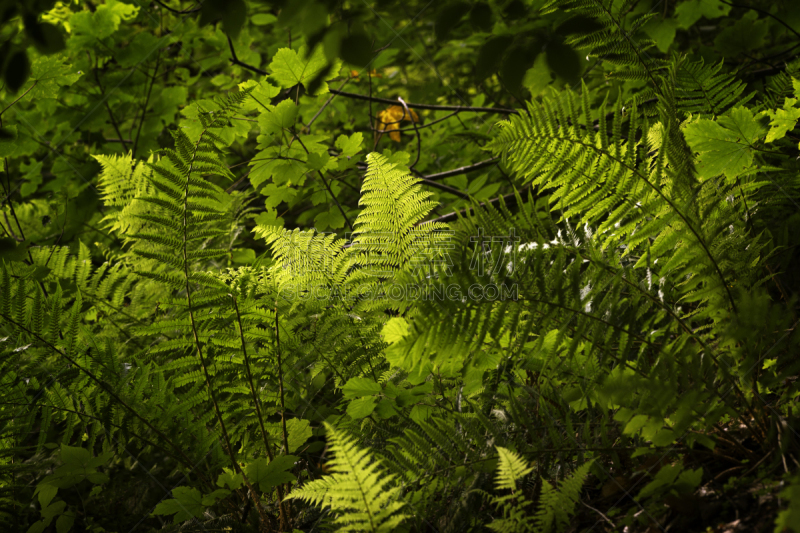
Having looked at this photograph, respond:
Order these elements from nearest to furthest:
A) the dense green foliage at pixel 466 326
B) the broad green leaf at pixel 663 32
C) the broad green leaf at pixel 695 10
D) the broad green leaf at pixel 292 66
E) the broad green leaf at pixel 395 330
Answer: the dense green foliage at pixel 466 326, the broad green leaf at pixel 395 330, the broad green leaf at pixel 292 66, the broad green leaf at pixel 663 32, the broad green leaf at pixel 695 10

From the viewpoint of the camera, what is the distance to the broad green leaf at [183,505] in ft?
3.43

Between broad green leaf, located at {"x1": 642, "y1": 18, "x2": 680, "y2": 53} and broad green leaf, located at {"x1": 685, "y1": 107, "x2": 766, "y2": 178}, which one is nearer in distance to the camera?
broad green leaf, located at {"x1": 685, "y1": 107, "x2": 766, "y2": 178}

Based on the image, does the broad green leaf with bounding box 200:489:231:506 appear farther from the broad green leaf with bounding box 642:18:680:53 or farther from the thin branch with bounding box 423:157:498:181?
the broad green leaf with bounding box 642:18:680:53

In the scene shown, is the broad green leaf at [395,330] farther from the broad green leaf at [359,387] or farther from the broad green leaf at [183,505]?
the broad green leaf at [183,505]

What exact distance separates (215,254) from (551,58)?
914 millimetres

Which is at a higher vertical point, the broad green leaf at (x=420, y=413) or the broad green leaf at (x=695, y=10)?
the broad green leaf at (x=695, y=10)

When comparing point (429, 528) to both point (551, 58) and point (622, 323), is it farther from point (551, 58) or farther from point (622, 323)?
point (551, 58)

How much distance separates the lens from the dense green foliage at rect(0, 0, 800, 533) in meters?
0.83

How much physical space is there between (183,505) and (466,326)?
73 cm

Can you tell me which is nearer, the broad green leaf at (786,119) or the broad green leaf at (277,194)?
the broad green leaf at (786,119)

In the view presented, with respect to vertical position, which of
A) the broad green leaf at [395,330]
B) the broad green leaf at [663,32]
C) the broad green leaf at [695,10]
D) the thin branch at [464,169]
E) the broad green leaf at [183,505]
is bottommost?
the broad green leaf at [183,505]

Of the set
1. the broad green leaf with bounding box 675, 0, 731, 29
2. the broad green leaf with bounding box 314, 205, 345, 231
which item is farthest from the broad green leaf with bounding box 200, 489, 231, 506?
the broad green leaf with bounding box 675, 0, 731, 29

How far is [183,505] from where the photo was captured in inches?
41.3

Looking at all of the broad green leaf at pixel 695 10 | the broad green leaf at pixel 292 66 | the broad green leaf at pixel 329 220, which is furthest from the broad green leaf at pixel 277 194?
the broad green leaf at pixel 695 10
